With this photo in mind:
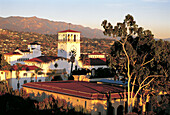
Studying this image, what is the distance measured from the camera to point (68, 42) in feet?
272

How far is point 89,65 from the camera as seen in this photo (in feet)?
288

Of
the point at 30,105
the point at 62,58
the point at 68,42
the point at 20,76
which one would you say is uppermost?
the point at 68,42

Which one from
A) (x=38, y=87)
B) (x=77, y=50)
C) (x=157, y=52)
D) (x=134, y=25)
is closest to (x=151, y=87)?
(x=157, y=52)

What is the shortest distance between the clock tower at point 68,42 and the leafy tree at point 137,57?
1755 inches

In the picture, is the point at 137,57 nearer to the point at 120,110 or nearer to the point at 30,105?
the point at 120,110

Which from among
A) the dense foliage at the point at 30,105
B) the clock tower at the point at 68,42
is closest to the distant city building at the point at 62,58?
the clock tower at the point at 68,42

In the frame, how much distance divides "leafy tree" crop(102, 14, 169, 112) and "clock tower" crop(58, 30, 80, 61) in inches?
1755

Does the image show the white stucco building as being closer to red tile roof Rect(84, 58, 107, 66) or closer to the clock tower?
the clock tower

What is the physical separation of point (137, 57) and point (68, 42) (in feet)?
154

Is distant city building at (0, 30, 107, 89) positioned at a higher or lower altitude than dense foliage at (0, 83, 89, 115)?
higher

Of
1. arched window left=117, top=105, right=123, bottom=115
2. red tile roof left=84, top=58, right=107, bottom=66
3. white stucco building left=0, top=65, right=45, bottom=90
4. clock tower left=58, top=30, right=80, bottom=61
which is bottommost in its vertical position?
arched window left=117, top=105, right=123, bottom=115

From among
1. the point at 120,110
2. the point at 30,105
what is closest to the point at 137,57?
the point at 120,110

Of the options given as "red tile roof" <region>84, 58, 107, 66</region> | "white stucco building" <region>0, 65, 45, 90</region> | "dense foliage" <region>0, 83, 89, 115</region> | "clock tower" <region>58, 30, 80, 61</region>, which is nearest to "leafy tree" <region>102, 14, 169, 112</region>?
"dense foliage" <region>0, 83, 89, 115</region>

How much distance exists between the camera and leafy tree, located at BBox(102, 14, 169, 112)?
3569 centimetres
